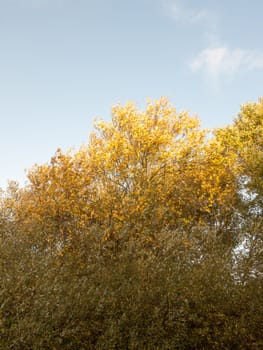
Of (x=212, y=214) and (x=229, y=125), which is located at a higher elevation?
(x=229, y=125)

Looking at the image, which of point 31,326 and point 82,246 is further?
point 82,246

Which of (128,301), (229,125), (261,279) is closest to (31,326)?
(128,301)

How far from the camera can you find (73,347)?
61.4 feet

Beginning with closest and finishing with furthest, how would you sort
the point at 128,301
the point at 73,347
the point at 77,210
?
the point at 73,347
the point at 128,301
the point at 77,210

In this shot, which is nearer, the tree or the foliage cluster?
the foliage cluster

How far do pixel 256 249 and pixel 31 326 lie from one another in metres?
14.2

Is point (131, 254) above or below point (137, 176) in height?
below

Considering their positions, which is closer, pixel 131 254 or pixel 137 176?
pixel 131 254

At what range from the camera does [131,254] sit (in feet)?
73.5

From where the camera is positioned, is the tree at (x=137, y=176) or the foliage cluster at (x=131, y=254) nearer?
the foliage cluster at (x=131, y=254)

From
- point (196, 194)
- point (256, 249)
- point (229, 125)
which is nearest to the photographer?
point (256, 249)

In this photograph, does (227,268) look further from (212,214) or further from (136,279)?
(212,214)

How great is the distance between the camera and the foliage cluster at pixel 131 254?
1870 cm

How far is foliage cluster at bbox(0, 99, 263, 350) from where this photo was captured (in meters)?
18.7
